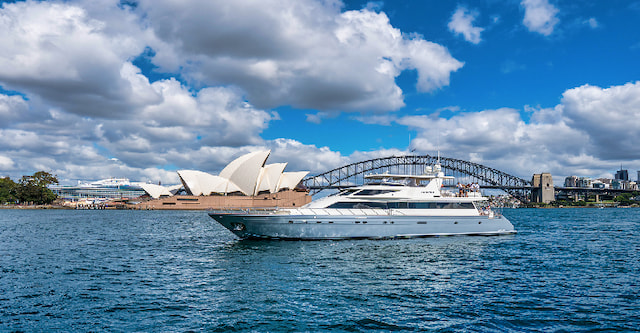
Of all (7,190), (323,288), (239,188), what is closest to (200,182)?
(239,188)

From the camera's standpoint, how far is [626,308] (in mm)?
15422

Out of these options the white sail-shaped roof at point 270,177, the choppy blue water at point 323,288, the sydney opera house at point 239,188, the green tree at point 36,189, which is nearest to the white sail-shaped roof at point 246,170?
the sydney opera house at point 239,188

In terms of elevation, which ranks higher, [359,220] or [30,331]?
[359,220]

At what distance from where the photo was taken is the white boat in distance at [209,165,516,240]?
33594mm

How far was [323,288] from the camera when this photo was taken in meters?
18.4

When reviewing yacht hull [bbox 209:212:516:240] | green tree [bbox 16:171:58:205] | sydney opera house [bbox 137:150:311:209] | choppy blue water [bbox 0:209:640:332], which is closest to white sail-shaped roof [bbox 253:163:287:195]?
Answer: sydney opera house [bbox 137:150:311:209]

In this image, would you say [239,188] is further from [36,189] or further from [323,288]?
[323,288]

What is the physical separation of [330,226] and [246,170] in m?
103

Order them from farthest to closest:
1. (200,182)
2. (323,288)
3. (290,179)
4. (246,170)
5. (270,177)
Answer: (290,179), (200,182), (270,177), (246,170), (323,288)

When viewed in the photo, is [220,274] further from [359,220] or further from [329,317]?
[359,220]

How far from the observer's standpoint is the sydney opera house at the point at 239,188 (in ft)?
449

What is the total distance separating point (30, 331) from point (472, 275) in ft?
63.9

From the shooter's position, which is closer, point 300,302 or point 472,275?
point 300,302

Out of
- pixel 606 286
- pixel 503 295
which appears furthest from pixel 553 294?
pixel 606 286
